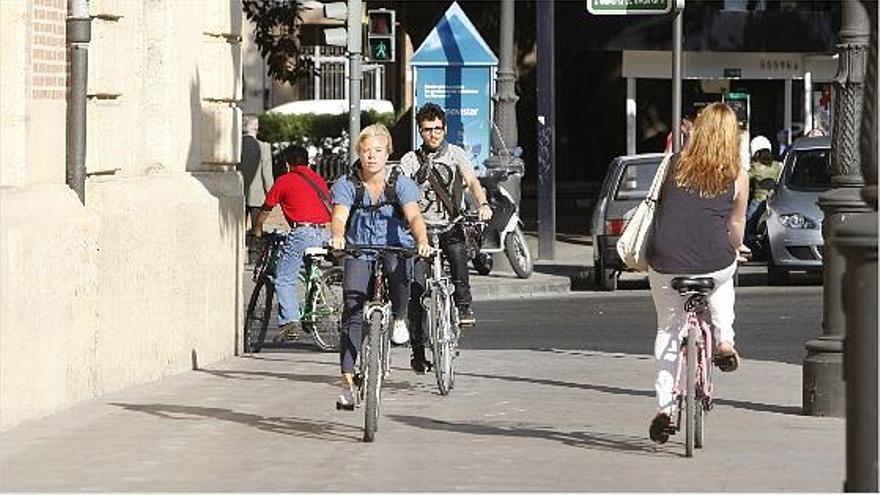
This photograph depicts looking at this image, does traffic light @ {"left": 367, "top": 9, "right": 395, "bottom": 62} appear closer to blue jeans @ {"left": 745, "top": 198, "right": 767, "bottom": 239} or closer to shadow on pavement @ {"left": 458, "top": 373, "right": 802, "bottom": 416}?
blue jeans @ {"left": 745, "top": 198, "right": 767, "bottom": 239}

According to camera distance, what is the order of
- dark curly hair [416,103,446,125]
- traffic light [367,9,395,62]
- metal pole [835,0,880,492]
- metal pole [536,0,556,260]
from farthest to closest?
1. metal pole [536,0,556,260]
2. traffic light [367,9,395,62]
3. dark curly hair [416,103,446,125]
4. metal pole [835,0,880,492]

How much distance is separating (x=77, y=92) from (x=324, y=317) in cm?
512

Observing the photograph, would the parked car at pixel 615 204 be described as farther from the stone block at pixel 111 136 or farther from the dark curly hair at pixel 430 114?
the stone block at pixel 111 136

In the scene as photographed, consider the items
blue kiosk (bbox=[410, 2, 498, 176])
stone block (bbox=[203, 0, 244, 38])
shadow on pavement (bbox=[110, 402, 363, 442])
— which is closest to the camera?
shadow on pavement (bbox=[110, 402, 363, 442])

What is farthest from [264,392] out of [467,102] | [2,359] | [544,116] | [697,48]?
[697,48]

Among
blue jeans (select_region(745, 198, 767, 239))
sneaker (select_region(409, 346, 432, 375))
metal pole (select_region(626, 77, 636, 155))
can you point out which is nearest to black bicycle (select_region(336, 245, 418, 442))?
sneaker (select_region(409, 346, 432, 375))

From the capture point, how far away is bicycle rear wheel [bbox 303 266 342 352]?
61.0 ft

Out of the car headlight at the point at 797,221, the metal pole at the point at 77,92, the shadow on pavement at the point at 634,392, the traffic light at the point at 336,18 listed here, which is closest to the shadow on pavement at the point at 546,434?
the shadow on pavement at the point at 634,392

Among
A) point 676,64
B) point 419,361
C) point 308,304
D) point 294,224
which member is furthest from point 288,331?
point 676,64

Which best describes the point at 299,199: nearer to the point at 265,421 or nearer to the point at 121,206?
the point at 121,206

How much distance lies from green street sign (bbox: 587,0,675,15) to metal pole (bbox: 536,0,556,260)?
651cm

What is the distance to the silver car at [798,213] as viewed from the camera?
26.0m

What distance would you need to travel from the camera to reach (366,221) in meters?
13.3

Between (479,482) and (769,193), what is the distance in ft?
60.9
